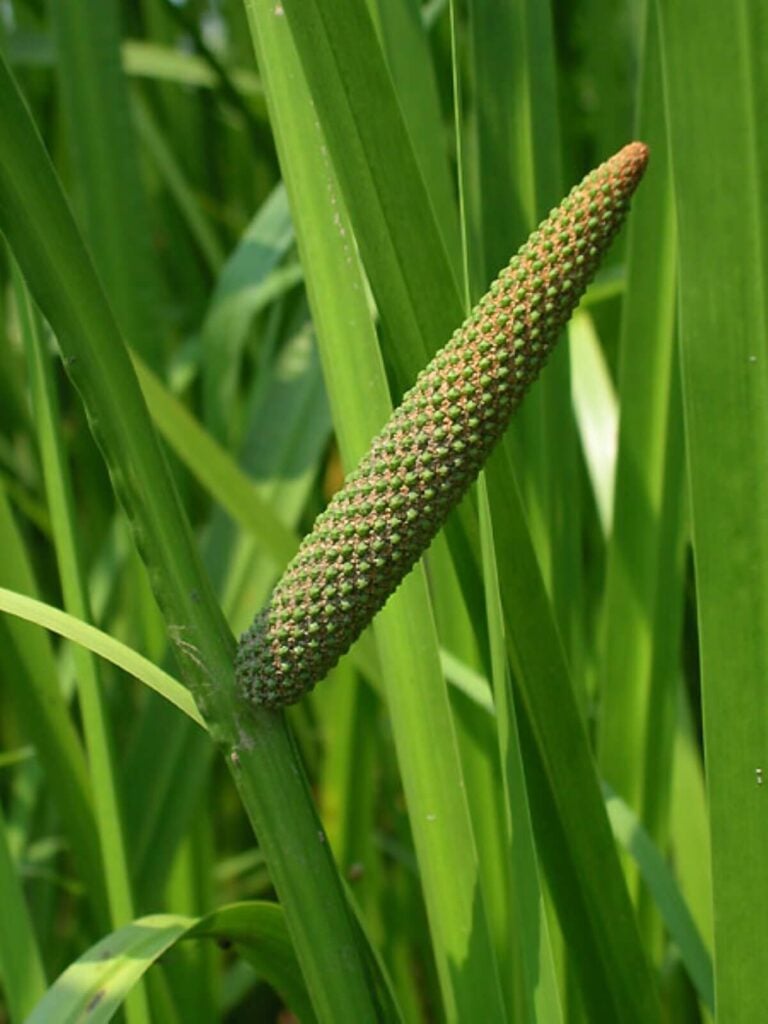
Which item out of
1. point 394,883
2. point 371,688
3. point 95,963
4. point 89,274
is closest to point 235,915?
point 95,963

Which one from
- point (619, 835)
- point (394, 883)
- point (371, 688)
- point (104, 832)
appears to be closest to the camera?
point (104, 832)

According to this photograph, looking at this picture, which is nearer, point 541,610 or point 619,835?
point 541,610

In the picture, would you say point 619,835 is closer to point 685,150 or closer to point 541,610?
point 541,610

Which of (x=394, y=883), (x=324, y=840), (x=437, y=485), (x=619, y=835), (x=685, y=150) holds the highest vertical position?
(x=685, y=150)

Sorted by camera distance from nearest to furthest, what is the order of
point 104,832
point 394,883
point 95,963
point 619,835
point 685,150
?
point 685,150, point 95,963, point 104,832, point 619,835, point 394,883

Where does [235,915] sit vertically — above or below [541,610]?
below
